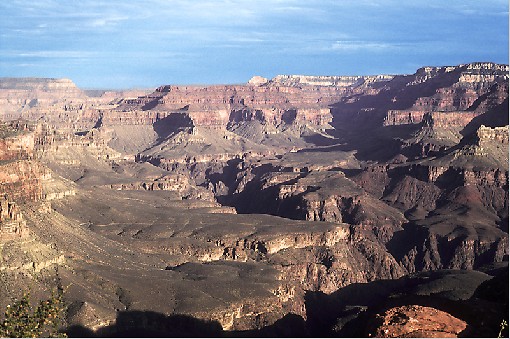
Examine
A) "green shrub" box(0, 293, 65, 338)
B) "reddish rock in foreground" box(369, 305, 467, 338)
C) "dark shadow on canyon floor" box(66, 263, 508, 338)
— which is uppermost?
"green shrub" box(0, 293, 65, 338)

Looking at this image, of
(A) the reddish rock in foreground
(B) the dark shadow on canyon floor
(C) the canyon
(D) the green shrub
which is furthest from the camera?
(C) the canyon

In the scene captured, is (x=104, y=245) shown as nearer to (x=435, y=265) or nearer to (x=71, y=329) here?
(x=71, y=329)

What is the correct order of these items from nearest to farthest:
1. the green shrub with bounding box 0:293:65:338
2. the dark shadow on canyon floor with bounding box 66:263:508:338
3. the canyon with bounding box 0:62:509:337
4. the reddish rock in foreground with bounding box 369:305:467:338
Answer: the green shrub with bounding box 0:293:65:338 < the reddish rock in foreground with bounding box 369:305:467:338 < the dark shadow on canyon floor with bounding box 66:263:508:338 < the canyon with bounding box 0:62:509:337

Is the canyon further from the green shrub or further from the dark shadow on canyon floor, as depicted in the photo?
the green shrub

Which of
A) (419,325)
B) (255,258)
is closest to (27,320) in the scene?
(419,325)

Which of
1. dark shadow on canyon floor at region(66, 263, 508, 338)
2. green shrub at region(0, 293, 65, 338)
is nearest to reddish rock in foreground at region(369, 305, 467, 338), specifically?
dark shadow on canyon floor at region(66, 263, 508, 338)

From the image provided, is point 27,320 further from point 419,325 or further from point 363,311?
point 363,311

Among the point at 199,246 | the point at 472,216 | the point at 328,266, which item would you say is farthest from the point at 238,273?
the point at 472,216

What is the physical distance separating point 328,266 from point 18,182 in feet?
191

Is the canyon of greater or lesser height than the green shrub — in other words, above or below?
below

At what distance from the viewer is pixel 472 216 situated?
6860 inches

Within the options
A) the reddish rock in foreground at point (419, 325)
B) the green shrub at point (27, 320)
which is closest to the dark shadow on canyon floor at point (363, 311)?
the reddish rock in foreground at point (419, 325)

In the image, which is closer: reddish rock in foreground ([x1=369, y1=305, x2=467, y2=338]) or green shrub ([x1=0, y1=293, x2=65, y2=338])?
green shrub ([x1=0, y1=293, x2=65, y2=338])

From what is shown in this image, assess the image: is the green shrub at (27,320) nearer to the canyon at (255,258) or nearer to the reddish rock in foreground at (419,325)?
the canyon at (255,258)
